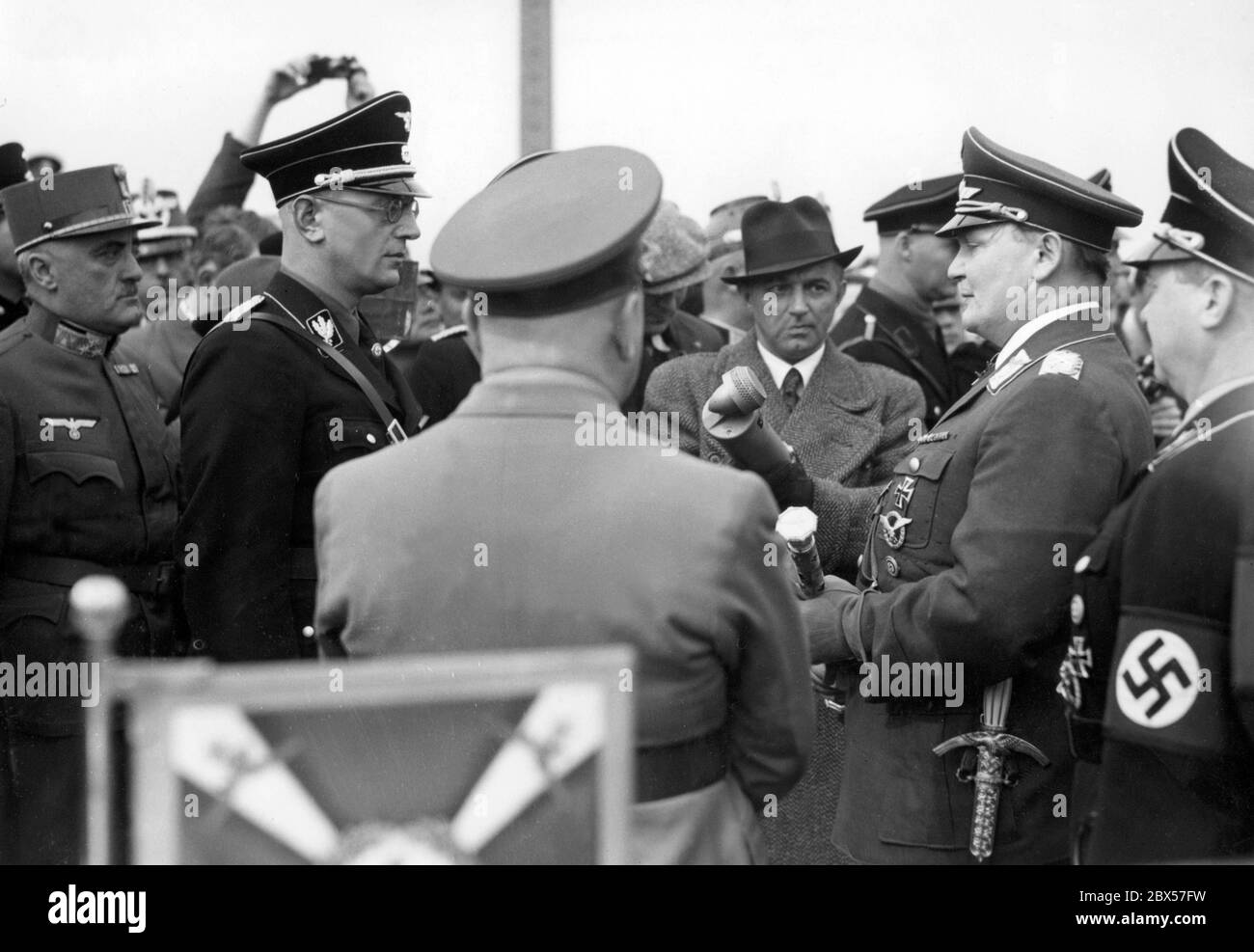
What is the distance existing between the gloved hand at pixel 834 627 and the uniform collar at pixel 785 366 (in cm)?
118

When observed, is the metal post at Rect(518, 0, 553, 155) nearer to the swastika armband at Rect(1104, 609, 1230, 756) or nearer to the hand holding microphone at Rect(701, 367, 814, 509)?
the hand holding microphone at Rect(701, 367, 814, 509)

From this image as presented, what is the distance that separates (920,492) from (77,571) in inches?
86.2

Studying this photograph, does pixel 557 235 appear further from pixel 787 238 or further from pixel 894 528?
pixel 787 238

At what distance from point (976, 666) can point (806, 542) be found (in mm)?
489

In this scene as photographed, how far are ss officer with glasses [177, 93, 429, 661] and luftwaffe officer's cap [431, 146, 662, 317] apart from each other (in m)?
1.13

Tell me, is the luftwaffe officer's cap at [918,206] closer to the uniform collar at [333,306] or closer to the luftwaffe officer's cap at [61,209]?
the uniform collar at [333,306]

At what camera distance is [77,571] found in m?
4.11

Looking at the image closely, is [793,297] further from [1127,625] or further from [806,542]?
[1127,625]

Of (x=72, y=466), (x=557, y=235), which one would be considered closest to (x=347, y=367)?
(x=72, y=466)

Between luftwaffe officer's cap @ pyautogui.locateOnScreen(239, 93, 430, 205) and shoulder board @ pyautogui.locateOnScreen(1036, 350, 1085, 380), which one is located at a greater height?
luftwaffe officer's cap @ pyautogui.locateOnScreen(239, 93, 430, 205)

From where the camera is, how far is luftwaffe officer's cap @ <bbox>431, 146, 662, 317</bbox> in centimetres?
242

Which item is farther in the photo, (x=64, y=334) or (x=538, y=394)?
(x=64, y=334)

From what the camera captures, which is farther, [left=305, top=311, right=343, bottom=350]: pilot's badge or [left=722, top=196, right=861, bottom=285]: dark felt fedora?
[left=722, top=196, right=861, bottom=285]: dark felt fedora

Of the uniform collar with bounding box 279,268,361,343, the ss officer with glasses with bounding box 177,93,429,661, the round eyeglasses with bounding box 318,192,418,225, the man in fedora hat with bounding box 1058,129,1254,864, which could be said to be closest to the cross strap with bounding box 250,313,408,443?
the ss officer with glasses with bounding box 177,93,429,661
